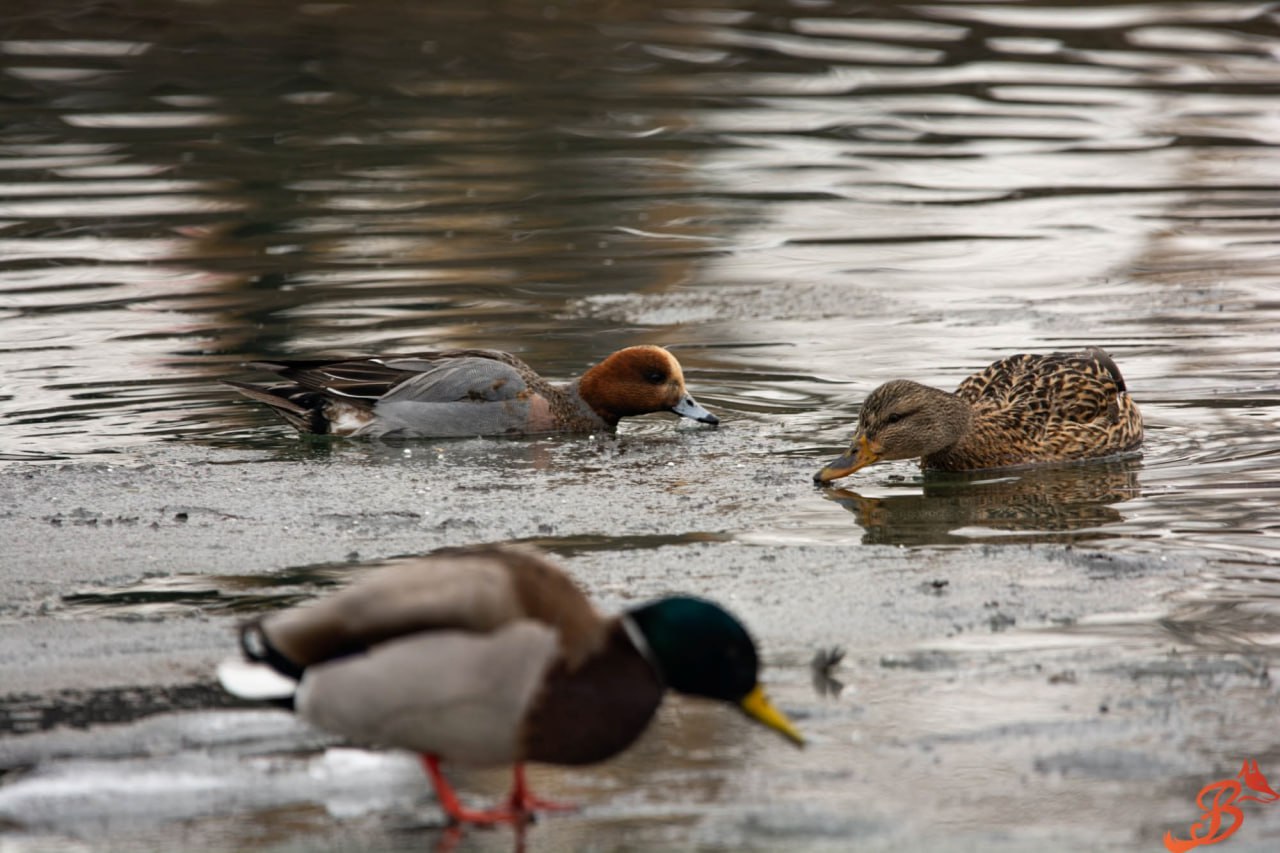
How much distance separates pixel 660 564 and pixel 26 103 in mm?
16269

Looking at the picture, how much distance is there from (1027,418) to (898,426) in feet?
3.00

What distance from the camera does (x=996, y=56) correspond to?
2339 centimetres

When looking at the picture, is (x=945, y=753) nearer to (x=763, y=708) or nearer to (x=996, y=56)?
(x=763, y=708)

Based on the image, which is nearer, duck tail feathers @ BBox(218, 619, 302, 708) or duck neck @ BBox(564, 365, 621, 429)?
duck tail feathers @ BBox(218, 619, 302, 708)

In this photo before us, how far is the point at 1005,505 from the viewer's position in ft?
27.6

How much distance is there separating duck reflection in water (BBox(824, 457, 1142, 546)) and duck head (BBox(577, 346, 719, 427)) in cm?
139

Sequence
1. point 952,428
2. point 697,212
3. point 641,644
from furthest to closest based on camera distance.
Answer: point 697,212 → point 952,428 → point 641,644

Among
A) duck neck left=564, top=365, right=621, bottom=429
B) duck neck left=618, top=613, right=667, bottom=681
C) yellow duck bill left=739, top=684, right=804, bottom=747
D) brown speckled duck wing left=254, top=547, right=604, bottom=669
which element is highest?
brown speckled duck wing left=254, top=547, right=604, bottom=669

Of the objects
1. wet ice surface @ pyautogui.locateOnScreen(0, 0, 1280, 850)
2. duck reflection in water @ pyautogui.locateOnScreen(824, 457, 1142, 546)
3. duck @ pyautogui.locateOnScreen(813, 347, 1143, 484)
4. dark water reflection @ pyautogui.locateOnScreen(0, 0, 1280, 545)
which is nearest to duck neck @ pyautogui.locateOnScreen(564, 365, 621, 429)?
wet ice surface @ pyautogui.locateOnScreen(0, 0, 1280, 850)

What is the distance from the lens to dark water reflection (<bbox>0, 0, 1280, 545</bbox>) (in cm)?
1016

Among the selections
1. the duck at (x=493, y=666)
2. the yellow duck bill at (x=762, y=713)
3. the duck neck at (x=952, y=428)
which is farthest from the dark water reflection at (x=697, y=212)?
the duck at (x=493, y=666)

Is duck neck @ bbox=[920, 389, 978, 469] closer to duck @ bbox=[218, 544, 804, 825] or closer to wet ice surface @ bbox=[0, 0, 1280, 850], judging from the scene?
wet ice surface @ bbox=[0, 0, 1280, 850]

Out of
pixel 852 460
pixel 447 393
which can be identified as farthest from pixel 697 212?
pixel 852 460

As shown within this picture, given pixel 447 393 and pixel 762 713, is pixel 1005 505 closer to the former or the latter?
pixel 447 393
